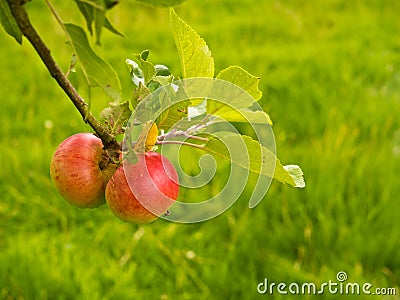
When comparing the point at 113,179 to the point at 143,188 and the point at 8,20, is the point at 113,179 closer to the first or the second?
the point at 143,188

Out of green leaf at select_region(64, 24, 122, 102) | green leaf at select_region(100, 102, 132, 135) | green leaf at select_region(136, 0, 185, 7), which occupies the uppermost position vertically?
green leaf at select_region(136, 0, 185, 7)

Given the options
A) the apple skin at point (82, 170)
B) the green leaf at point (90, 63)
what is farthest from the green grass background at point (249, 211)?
the green leaf at point (90, 63)

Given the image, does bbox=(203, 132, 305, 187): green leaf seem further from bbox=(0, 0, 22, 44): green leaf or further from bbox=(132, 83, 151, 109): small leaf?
bbox=(0, 0, 22, 44): green leaf

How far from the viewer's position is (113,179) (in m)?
0.47

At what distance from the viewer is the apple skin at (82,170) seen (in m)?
0.47

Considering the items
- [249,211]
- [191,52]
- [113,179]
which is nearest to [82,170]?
[113,179]

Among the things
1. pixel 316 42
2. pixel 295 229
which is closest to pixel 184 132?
pixel 295 229

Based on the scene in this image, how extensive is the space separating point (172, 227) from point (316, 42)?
158 centimetres

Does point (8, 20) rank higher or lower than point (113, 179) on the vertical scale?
higher

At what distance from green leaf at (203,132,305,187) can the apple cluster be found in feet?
0.17

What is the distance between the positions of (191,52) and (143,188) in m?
0.12

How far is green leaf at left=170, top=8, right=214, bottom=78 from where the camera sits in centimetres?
48

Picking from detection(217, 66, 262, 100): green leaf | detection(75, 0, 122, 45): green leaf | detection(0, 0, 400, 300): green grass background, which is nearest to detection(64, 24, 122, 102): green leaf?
detection(75, 0, 122, 45): green leaf

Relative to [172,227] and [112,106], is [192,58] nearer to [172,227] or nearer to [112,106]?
[112,106]
